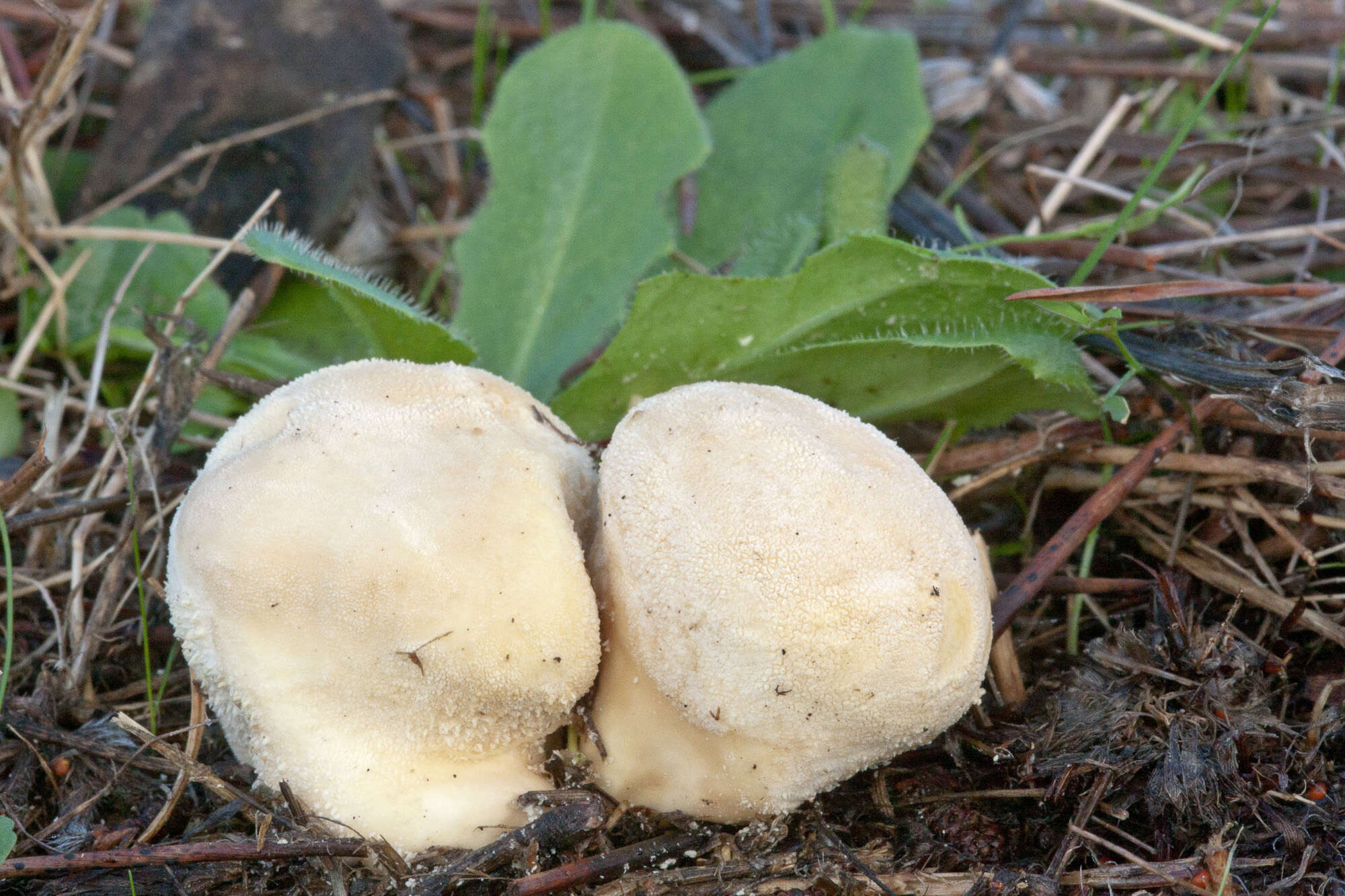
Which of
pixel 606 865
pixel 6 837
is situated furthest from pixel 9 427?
pixel 606 865

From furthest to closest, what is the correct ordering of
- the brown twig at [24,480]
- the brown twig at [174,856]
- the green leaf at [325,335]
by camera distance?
the green leaf at [325,335]
the brown twig at [24,480]
the brown twig at [174,856]

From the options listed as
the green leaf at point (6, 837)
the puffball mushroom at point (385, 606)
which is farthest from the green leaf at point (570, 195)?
the green leaf at point (6, 837)

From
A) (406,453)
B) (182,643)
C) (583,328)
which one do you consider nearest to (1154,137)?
(583,328)

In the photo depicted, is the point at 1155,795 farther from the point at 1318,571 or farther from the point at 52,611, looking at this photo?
the point at 52,611

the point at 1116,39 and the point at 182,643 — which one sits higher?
the point at 1116,39

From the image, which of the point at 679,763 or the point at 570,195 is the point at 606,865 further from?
the point at 570,195

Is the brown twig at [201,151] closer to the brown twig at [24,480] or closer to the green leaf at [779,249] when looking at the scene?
the brown twig at [24,480]
